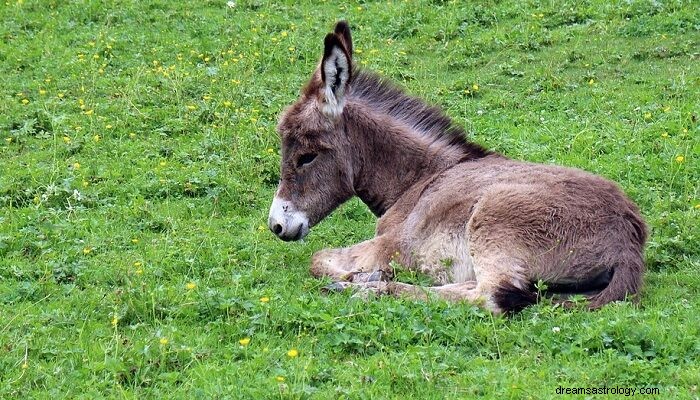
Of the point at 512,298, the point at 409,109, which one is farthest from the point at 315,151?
the point at 512,298

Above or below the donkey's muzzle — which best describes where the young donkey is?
above

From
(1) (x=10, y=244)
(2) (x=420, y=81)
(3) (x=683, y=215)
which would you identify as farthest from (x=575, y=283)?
(2) (x=420, y=81)

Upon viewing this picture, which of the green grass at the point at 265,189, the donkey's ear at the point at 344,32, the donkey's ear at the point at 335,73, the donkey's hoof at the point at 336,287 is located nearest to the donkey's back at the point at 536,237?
the green grass at the point at 265,189

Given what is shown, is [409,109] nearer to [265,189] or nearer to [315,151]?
[315,151]

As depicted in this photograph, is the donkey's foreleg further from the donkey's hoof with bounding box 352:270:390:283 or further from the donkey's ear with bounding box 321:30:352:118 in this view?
the donkey's ear with bounding box 321:30:352:118

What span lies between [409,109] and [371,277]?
1.80 metres

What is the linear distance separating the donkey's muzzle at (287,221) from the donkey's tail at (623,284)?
2464mm

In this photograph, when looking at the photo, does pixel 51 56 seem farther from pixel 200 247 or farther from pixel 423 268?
pixel 423 268

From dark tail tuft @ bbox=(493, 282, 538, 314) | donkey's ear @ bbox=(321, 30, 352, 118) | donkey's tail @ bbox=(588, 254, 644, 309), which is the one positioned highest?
donkey's ear @ bbox=(321, 30, 352, 118)

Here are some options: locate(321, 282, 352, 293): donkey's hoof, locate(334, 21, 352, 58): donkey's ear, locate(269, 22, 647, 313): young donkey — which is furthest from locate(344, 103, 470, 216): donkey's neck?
locate(321, 282, 352, 293): donkey's hoof

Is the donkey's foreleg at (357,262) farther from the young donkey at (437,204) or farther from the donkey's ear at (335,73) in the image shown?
the donkey's ear at (335,73)

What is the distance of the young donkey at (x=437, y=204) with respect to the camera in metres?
6.32

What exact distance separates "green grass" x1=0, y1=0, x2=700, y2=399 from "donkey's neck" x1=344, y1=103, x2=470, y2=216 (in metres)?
0.62

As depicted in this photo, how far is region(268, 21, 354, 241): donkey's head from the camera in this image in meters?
7.65
